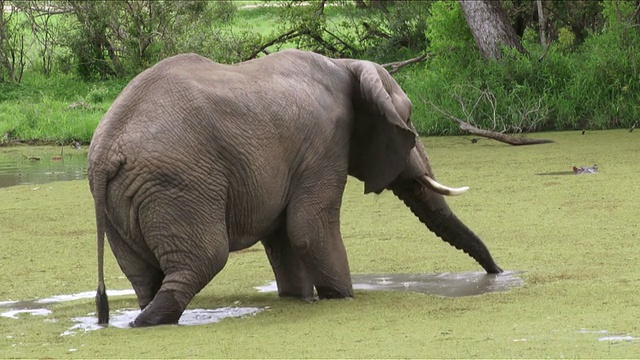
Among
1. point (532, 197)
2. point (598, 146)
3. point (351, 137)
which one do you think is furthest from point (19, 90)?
point (351, 137)

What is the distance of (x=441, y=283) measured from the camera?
27.0 feet

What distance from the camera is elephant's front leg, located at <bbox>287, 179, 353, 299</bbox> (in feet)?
25.4

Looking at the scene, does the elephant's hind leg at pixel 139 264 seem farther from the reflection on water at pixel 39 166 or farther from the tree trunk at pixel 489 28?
the tree trunk at pixel 489 28

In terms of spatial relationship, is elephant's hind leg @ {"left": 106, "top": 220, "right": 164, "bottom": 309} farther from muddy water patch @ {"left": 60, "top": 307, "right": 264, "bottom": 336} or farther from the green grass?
the green grass

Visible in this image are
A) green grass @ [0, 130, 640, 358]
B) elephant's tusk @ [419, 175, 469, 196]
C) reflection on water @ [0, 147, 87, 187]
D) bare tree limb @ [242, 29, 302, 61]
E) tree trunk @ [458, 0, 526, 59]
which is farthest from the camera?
bare tree limb @ [242, 29, 302, 61]

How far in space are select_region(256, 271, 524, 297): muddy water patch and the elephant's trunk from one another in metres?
0.13

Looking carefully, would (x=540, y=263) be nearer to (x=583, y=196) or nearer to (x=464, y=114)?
(x=583, y=196)

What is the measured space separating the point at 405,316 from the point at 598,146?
7.17m

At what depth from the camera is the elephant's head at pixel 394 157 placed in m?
8.05

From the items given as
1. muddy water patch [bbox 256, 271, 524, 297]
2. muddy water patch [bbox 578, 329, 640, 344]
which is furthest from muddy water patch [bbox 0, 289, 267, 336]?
muddy water patch [bbox 578, 329, 640, 344]

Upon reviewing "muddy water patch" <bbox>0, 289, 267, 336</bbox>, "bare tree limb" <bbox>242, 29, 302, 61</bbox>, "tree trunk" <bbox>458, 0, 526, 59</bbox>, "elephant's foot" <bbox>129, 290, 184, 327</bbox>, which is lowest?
"muddy water patch" <bbox>0, 289, 267, 336</bbox>

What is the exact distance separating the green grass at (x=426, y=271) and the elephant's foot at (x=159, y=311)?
0.34ft

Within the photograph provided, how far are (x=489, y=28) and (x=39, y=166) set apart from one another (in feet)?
18.2

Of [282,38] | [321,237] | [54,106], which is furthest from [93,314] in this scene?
[282,38]
